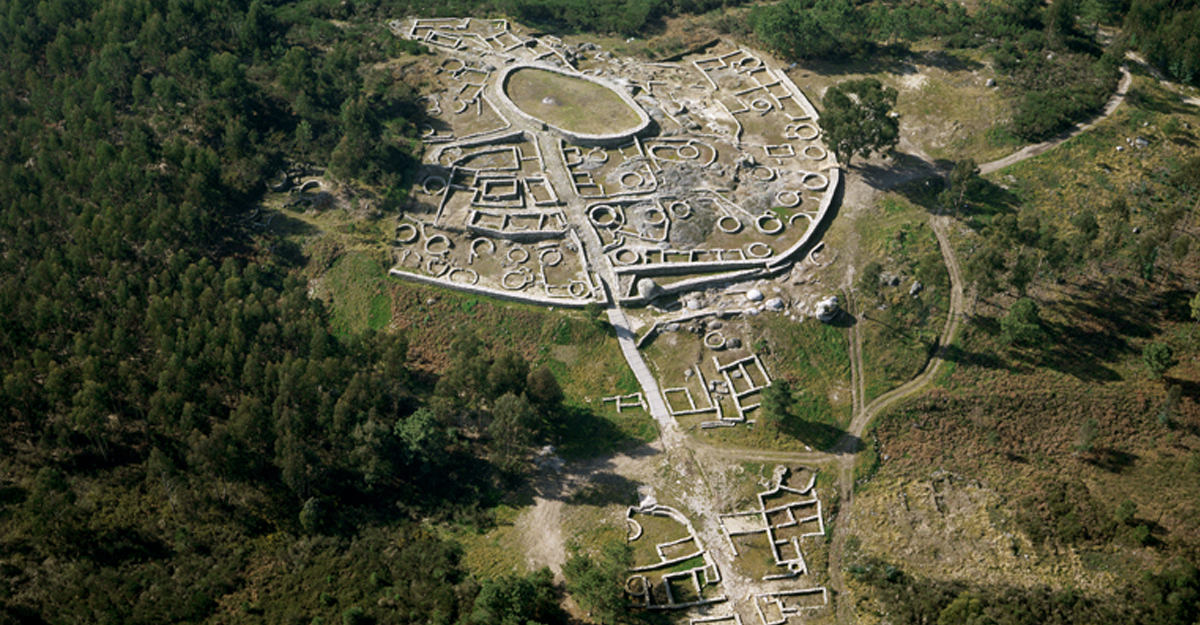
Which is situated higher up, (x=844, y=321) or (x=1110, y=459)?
(x=844, y=321)

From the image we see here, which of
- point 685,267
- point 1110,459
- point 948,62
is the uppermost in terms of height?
point 948,62

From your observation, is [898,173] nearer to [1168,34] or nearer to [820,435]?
[820,435]

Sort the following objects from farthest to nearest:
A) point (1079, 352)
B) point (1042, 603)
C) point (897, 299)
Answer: point (897, 299)
point (1079, 352)
point (1042, 603)

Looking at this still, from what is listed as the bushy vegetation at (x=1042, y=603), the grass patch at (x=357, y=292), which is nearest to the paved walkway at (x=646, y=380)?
the bushy vegetation at (x=1042, y=603)

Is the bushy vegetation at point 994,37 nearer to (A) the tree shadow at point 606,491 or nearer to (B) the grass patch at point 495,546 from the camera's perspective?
(A) the tree shadow at point 606,491

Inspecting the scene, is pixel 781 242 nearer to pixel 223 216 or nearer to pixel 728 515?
pixel 728 515

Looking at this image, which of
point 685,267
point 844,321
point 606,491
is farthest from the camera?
point 685,267

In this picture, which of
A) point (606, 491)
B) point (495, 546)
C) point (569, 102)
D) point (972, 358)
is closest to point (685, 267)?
point (606, 491)

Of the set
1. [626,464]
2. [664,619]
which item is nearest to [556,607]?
[664,619]

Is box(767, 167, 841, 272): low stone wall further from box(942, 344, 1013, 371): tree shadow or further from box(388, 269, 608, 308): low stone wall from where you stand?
box(388, 269, 608, 308): low stone wall
